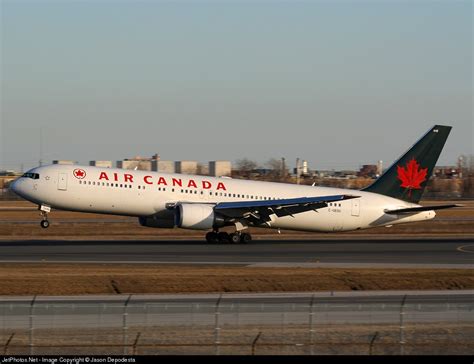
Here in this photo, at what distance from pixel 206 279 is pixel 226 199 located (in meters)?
18.1

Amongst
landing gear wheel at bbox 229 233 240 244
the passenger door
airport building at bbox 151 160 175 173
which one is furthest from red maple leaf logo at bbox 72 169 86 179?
airport building at bbox 151 160 175 173

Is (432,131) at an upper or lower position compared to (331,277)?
upper

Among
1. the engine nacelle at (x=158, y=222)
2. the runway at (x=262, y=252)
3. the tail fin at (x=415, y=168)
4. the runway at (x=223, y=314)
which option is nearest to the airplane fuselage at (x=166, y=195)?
the engine nacelle at (x=158, y=222)

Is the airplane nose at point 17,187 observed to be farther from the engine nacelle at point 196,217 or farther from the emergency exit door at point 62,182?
the engine nacelle at point 196,217

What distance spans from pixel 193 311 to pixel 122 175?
95.5 ft

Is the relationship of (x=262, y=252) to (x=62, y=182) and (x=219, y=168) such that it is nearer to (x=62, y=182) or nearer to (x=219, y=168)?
(x=62, y=182)

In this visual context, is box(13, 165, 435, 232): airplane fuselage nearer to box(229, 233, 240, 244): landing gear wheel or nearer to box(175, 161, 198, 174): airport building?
box(229, 233, 240, 244): landing gear wheel

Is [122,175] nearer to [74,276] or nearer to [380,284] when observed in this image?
[74,276]

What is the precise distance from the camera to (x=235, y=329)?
18.6 metres

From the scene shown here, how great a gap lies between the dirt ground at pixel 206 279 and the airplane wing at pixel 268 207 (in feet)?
40.0

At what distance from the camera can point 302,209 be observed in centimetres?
4884

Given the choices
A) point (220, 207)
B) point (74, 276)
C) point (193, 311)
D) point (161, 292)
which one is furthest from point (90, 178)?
point (193, 311)

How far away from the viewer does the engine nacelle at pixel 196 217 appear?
45875 millimetres
